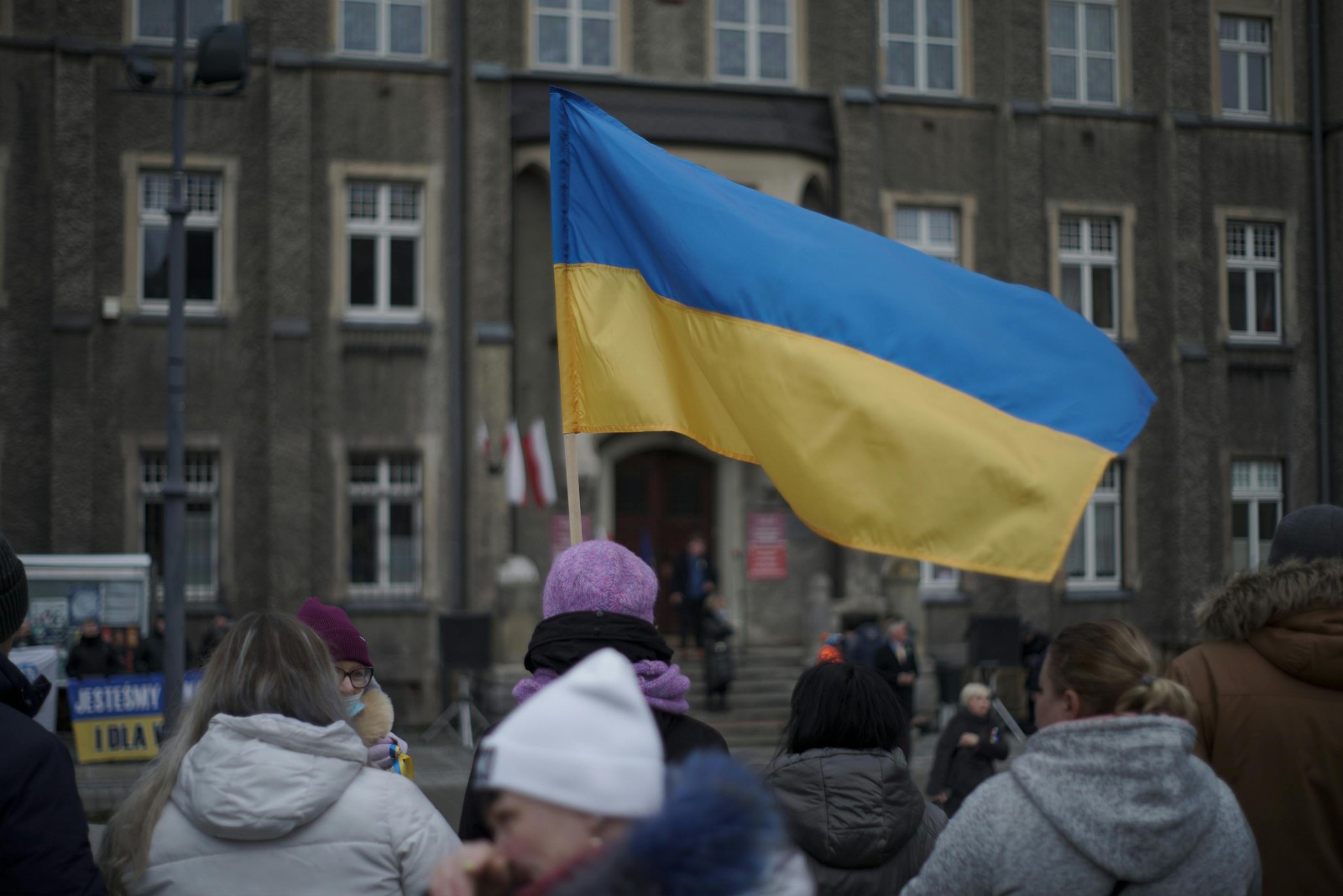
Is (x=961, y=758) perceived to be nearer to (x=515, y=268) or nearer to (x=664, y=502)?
(x=664, y=502)

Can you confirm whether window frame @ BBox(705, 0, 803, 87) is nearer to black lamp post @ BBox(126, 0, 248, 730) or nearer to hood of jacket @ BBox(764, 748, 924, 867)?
black lamp post @ BBox(126, 0, 248, 730)

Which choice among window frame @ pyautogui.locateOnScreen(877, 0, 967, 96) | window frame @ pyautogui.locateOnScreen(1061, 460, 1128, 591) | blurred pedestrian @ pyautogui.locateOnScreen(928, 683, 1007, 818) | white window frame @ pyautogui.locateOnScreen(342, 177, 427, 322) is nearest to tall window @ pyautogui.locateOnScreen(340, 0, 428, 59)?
→ white window frame @ pyautogui.locateOnScreen(342, 177, 427, 322)

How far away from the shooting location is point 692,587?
22547mm

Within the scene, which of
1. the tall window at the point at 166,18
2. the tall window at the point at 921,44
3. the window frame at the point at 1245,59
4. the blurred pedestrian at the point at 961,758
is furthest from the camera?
the window frame at the point at 1245,59

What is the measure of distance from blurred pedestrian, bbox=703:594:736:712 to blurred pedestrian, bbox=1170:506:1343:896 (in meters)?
16.9

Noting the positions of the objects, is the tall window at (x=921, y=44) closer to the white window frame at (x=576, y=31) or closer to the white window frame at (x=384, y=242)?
the white window frame at (x=576, y=31)

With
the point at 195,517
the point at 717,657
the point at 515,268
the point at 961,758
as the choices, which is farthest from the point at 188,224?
the point at 961,758

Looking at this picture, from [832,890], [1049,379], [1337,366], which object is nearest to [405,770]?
[832,890]

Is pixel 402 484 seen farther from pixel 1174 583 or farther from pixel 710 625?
pixel 1174 583

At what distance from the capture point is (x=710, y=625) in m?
21.0

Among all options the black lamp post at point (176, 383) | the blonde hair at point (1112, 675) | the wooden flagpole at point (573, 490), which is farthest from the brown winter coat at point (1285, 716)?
the black lamp post at point (176, 383)

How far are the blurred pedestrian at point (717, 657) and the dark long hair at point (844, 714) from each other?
16.7m

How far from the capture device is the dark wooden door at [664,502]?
79.5 feet

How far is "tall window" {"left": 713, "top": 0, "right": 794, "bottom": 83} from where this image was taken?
23766 mm
